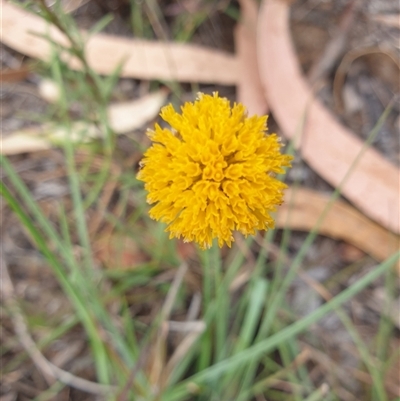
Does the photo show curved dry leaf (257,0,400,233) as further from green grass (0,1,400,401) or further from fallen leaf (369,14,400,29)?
fallen leaf (369,14,400,29)

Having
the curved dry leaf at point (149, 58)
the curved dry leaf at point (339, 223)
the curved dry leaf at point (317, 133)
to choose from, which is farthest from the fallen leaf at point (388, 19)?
the curved dry leaf at point (339, 223)

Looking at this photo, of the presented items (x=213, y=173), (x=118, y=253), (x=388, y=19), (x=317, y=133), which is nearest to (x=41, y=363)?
(x=118, y=253)

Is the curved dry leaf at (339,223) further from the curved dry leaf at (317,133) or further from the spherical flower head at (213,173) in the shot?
the spherical flower head at (213,173)

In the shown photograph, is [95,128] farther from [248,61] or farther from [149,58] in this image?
[248,61]

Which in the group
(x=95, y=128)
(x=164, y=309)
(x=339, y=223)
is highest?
(x=95, y=128)

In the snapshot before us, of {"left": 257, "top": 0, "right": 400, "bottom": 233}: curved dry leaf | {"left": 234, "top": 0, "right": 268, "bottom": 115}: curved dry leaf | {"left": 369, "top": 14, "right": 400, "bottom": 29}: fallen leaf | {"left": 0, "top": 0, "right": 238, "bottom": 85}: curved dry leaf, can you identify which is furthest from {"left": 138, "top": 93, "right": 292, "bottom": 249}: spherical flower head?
{"left": 369, "top": 14, "right": 400, "bottom": 29}: fallen leaf
